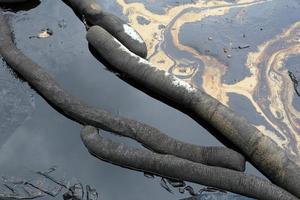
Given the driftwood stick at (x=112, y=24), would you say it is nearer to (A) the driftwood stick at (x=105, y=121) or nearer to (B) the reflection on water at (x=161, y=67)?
(B) the reflection on water at (x=161, y=67)

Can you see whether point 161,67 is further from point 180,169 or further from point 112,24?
point 180,169

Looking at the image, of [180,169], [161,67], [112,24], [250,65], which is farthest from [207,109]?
[112,24]

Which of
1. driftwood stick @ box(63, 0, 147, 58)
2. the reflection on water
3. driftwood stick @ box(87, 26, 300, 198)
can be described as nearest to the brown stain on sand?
the reflection on water

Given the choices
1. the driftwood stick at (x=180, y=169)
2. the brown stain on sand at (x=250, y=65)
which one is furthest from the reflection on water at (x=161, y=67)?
the driftwood stick at (x=180, y=169)

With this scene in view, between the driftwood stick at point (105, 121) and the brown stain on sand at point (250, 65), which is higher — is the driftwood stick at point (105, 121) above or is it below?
below

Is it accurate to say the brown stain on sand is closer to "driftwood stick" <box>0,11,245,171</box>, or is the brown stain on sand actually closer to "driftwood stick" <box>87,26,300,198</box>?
"driftwood stick" <box>87,26,300,198</box>

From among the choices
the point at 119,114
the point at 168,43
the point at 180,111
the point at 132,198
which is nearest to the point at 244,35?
the point at 168,43
